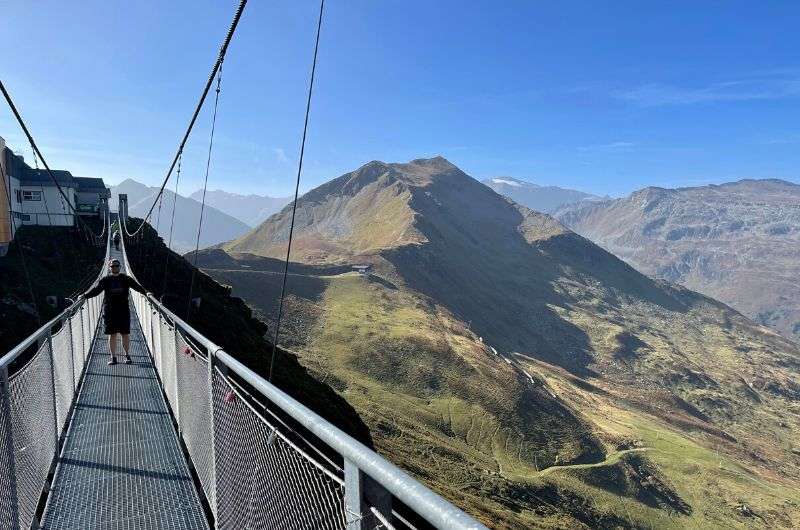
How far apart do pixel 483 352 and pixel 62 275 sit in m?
125

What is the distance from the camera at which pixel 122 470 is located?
668 centimetres

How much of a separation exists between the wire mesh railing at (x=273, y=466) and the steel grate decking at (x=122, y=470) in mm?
310

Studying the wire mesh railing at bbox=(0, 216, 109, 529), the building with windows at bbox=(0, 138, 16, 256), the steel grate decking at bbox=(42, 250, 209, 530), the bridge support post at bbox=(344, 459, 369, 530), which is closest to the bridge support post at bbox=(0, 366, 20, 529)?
the wire mesh railing at bbox=(0, 216, 109, 529)

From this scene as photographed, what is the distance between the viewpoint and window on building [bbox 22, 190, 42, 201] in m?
57.1

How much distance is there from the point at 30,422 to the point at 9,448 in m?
1.23

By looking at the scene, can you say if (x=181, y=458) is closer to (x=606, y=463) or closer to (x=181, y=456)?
(x=181, y=456)

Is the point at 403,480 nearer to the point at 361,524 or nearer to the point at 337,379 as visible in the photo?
the point at 361,524

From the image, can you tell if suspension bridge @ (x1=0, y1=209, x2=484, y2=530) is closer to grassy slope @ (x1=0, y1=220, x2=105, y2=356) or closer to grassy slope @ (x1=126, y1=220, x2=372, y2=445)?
grassy slope @ (x1=126, y1=220, x2=372, y2=445)

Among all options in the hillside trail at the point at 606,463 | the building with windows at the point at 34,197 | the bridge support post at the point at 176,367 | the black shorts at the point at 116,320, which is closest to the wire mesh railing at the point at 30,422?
the bridge support post at the point at 176,367

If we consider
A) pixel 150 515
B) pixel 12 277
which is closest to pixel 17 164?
pixel 12 277

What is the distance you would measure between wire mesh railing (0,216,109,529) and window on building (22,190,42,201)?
60438 mm

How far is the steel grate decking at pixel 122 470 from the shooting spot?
222 inches

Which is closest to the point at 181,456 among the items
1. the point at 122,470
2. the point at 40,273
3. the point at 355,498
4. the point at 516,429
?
the point at 122,470

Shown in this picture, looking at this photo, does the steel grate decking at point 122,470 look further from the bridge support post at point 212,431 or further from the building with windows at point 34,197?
the building with windows at point 34,197
